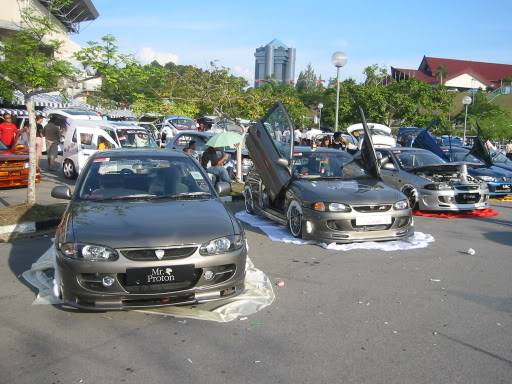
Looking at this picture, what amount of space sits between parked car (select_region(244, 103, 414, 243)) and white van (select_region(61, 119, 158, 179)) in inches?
263

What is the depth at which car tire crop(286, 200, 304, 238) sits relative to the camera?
8430 millimetres

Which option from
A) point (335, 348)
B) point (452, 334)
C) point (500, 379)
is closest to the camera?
point (500, 379)

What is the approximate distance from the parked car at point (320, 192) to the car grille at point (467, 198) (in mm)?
2753

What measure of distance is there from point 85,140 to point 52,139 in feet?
5.45

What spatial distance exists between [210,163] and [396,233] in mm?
5663

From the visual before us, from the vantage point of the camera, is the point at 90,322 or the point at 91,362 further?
the point at 90,322

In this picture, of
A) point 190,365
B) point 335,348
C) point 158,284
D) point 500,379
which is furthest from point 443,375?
point 158,284

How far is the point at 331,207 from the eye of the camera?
796 cm

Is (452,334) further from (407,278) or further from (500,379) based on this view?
(407,278)

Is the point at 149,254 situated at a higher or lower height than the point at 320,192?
lower

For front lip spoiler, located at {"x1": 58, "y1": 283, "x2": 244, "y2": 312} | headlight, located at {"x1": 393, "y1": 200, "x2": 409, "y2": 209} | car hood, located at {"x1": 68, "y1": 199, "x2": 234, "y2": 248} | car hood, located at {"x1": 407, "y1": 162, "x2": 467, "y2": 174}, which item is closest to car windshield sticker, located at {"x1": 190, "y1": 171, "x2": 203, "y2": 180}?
car hood, located at {"x1": 68, "y1": 199, "x2": 234, "y2": 248}

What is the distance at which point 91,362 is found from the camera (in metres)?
3.97

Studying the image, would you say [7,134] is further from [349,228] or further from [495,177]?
[495,177]

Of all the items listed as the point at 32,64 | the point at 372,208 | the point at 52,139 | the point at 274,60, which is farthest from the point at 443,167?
the point at 274,60
